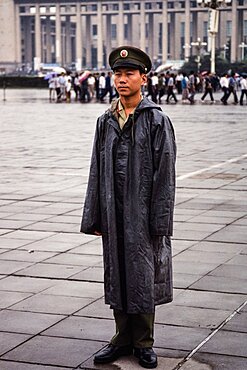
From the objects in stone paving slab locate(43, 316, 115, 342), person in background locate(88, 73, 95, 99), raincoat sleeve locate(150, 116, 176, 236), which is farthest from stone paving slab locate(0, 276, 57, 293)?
person in background locate(88, 73, 95, 99)

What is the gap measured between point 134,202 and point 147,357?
78 centimetres

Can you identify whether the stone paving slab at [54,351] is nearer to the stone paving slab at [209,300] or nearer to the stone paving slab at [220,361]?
the stone paving slab at [220,361]

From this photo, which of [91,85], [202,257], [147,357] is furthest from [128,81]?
[91,85]

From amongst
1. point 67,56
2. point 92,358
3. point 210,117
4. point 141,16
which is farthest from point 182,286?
point 67,56

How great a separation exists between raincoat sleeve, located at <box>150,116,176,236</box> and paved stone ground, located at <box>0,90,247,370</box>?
2.37 feet

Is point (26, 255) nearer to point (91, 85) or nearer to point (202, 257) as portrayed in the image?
point (202, 257)

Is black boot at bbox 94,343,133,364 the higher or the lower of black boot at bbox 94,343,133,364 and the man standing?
the lower

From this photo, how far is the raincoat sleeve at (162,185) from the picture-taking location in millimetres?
4320

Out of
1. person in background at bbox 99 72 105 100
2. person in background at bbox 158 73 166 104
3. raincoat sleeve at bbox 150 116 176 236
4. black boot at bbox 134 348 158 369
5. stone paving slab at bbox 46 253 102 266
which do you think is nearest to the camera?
raincoat sleeve at bbox 150 116 176 236

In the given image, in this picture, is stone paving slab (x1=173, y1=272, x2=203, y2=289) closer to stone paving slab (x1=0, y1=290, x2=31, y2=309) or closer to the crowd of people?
stone paving slab (x1=0, y1=290, x2=31, y2=309)

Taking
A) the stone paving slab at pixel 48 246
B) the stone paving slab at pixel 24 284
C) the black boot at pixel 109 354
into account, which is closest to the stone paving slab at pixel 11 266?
the stone paving slab at pixel 24 284

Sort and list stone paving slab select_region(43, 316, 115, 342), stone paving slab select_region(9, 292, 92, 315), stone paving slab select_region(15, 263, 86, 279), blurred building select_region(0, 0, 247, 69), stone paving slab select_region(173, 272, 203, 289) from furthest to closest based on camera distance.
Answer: blurred building select_region(0, 0, 247, 69), stone paving slab select_region(15, 263, 86, 279), stone paving slab select_region(173, 272, 203, 289), stone paving slab select_region(9, 292, 92, 315), stone paving slab select_region(43, 316, 115, 342)

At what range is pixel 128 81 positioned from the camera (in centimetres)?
440

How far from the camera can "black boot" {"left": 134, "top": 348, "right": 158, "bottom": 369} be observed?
4434 millimetres
